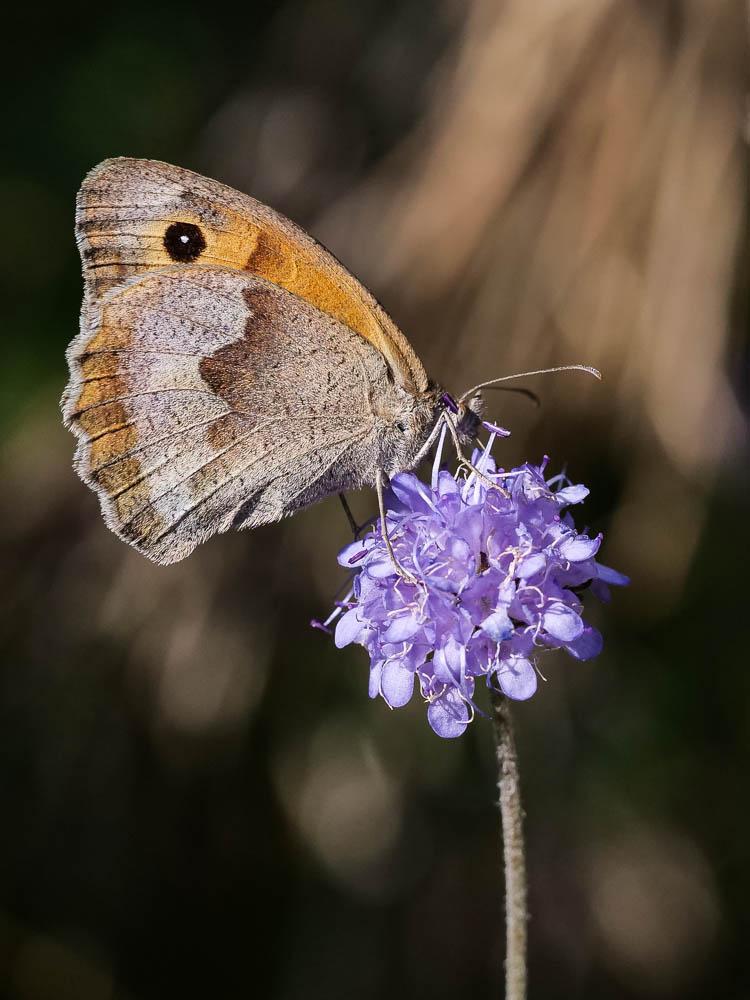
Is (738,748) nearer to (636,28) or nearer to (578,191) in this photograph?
(578,191)

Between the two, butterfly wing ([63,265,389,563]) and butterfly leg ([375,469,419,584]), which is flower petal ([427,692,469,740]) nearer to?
butterfly leg ([375,469,419,584])

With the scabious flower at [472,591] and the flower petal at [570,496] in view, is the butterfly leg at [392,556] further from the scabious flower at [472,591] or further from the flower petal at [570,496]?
the flower petal at [570,496]

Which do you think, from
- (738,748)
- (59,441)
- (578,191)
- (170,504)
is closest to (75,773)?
(59,441)

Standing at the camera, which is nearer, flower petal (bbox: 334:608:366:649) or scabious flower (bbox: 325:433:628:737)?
scabious flower (bbox: 325:433:628:737)

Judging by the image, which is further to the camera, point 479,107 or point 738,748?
point 738,748

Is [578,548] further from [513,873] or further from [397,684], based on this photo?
[513,873]

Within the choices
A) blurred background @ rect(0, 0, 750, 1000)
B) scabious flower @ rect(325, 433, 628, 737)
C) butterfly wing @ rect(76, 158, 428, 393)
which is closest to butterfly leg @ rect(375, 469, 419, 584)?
scabious flower @ rect(325, 433, 628, 737)
